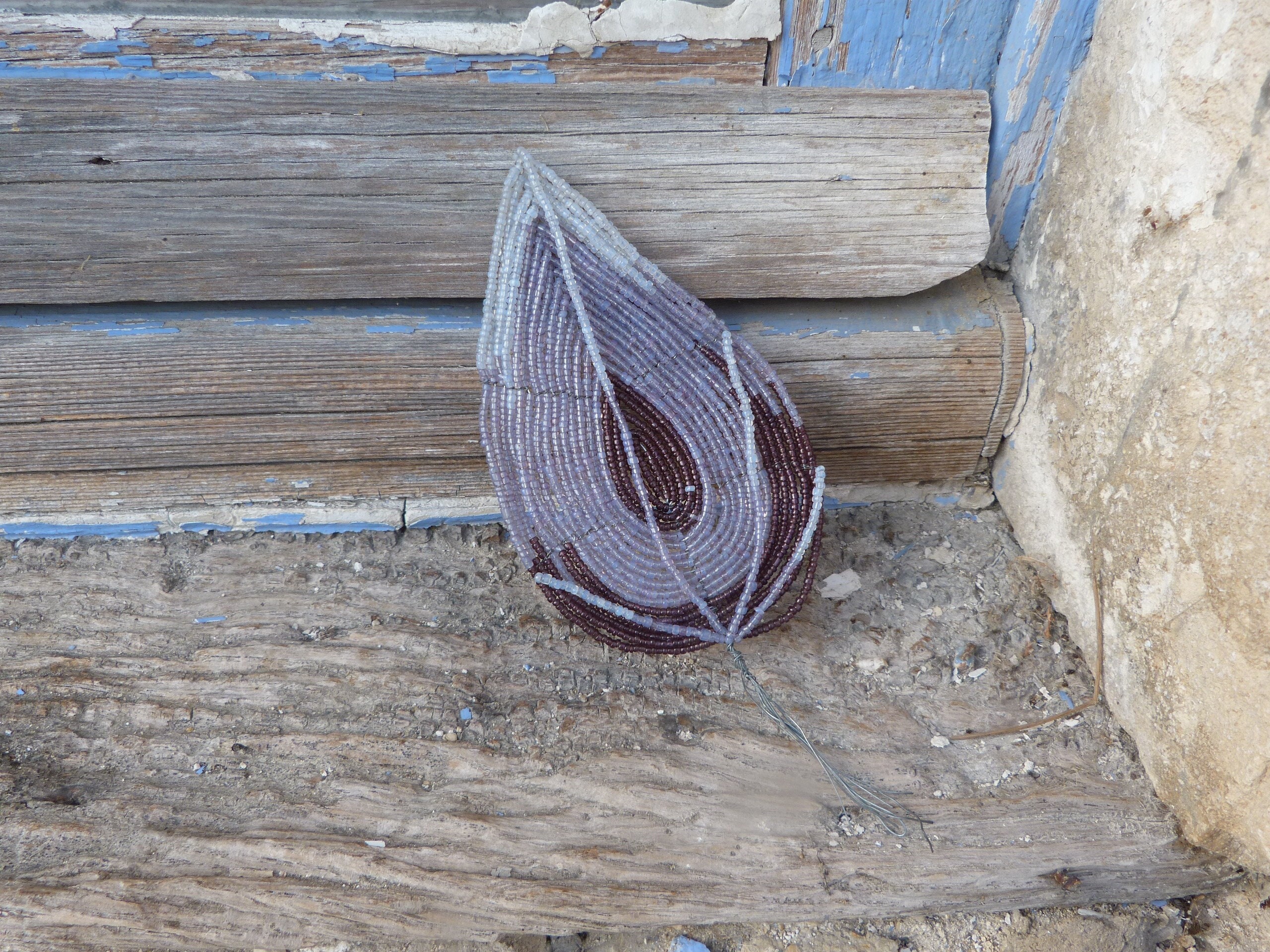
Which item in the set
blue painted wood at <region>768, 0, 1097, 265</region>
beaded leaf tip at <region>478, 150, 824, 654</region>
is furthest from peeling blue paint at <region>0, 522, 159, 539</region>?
blue painted wood at <region>768, 0, 1097, 265</region>

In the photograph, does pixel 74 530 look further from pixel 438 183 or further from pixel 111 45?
pixel 438 183

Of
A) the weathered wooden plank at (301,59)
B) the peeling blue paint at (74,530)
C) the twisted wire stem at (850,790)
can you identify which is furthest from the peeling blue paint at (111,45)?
the twisted wire stem at (850,790)

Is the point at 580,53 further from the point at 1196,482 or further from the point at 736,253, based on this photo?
the point at 1196,482

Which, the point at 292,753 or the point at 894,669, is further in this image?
the point at 894,669

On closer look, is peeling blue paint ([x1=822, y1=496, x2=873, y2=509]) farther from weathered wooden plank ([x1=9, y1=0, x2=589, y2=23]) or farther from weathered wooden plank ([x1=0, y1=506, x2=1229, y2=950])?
weathered wooden plank ([x1=9, y1=0, x2=589, y2=23])

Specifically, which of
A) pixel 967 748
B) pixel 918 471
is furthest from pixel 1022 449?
pixel 967 748
